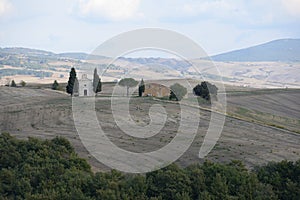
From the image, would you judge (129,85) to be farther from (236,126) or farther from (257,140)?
(257,140)

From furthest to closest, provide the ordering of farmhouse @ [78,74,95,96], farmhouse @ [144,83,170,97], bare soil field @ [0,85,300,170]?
farmhouse @ [144,83,170,97] < farmhouse @ [78,74,95,96] < bare soil field @ [0,85,300,170]

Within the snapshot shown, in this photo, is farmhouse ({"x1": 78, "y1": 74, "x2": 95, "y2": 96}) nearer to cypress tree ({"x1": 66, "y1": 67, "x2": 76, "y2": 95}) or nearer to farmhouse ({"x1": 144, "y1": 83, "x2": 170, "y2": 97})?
cypress tree ({"x1": 66, "y1": 67, "x2": 76, "y2": 95})

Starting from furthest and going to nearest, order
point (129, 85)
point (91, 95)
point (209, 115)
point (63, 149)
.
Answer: point (129, 85) → point (91, 95) → point (209, 115) → point (63, 149)

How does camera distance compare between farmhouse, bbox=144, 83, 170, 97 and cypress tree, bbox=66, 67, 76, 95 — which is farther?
farmhouse, bbox=144, 83, 170, 97

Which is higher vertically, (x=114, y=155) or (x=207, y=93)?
(x=207, y=93)

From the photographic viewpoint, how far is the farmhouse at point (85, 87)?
A: 232ft

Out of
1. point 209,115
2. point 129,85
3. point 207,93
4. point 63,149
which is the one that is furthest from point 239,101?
point 63,149

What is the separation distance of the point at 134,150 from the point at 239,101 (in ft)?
143

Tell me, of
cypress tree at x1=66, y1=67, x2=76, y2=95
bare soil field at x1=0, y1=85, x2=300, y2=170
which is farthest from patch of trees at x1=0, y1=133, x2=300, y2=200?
cypress tree at x1=66, y1=67, x2=76, y2=95

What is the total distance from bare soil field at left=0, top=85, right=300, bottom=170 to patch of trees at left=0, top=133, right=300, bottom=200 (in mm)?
6309

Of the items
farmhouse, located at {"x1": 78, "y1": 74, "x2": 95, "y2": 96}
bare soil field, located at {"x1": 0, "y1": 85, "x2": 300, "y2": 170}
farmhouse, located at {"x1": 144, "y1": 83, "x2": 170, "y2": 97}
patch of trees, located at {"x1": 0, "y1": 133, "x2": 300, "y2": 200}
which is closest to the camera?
patch of trees, located at {"x1": 0, "y1": 133, "x2": 300, "y2": 200}

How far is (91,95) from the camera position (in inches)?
2817

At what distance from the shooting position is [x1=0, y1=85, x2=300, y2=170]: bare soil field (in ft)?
111

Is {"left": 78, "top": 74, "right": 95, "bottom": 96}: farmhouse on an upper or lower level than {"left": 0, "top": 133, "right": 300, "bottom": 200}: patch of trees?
upper
